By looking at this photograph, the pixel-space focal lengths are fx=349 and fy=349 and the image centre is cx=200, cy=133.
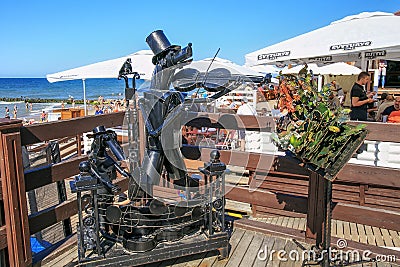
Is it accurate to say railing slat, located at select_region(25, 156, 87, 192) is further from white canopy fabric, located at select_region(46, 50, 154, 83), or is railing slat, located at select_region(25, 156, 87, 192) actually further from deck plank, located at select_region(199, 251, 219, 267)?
white canopy fabric, located at select_region(46, 50, 154, 83)

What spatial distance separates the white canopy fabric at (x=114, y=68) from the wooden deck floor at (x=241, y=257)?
418 centimetres

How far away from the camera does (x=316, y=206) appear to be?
2602 mm

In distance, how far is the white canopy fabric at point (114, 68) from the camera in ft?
21.5

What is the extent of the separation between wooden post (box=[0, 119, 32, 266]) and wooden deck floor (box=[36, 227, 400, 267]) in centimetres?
27

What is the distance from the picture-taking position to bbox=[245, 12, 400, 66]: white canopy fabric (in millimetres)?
3762

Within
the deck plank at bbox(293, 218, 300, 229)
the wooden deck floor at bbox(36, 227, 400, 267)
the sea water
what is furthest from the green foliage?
the sea water

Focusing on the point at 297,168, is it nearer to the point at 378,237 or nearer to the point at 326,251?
the point at 326,251

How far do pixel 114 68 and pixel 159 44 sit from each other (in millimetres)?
4943

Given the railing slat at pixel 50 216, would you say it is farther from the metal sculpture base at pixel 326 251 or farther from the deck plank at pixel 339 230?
the deck plank at pixel 339 230

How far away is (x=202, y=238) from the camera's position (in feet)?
7.87

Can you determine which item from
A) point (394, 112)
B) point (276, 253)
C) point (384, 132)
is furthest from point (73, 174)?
point (394, 112)

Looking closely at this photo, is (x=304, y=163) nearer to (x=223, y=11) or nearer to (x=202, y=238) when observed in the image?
(x=202, y=238)

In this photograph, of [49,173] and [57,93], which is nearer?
[49,173]

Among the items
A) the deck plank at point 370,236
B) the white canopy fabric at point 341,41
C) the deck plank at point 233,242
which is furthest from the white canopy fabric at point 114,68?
the deck plank at point 370,236
